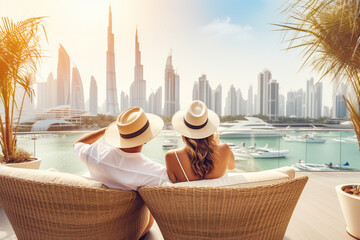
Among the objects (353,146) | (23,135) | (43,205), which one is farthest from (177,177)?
(353,146)

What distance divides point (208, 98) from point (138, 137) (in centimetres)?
1548

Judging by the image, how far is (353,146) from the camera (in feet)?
15.7

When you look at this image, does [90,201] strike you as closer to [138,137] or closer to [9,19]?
[138,137]

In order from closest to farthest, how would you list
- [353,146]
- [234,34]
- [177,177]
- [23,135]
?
[177,177] → [23,135] → [353,146] → [234,34]

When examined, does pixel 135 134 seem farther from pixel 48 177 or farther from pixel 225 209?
pixel 225 209

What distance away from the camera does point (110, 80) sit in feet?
73.4

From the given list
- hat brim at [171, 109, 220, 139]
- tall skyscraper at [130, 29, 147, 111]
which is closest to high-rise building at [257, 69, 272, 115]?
tall skyscraper at [130, 29, 147, 111]

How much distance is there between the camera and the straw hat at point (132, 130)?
1381mm

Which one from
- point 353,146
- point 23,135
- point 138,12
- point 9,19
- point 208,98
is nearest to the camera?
point 9,19

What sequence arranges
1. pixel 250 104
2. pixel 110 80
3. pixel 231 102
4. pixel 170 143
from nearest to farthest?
pixel 170 143 → pixel 231 102 → pixel 250 104 → pixel 110 80

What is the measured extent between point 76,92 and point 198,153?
68.1 ft

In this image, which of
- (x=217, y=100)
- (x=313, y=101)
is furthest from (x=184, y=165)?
(x=217, y=100)

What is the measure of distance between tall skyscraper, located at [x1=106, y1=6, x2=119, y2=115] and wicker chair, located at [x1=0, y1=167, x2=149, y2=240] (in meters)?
18.1

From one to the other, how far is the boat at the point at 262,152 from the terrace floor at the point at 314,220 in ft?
4.82
